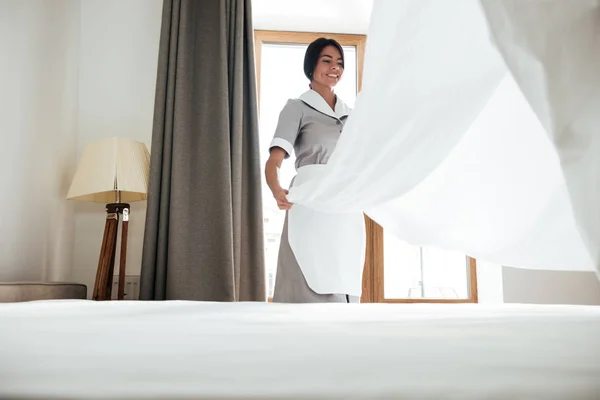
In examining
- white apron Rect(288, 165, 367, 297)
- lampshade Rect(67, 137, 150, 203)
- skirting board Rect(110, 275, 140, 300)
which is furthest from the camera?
skirting board Rect(110, 275, 140, 300)

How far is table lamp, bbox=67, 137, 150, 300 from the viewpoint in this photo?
252cm

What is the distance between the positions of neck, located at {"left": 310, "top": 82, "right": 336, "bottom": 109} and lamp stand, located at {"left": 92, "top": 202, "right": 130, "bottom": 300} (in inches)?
43.9

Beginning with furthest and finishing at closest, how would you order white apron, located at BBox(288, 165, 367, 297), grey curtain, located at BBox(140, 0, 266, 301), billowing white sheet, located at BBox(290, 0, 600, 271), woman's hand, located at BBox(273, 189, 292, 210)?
1. grey curtain, located at BBox(140, 0, 266, 301)
2. white apron, located at BBox(288, 165, 367, 297)
3. woman's hand, located at BBox(273, 189, 292, 210)
4. billowing white sheet, located at BBox(290, 0, 600, 271)

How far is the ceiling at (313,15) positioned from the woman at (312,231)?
139cm

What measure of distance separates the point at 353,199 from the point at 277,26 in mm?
2426

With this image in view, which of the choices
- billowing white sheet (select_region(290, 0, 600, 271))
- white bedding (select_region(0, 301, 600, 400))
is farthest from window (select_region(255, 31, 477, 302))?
white bedding (select_region(0, 301, 600, 400))

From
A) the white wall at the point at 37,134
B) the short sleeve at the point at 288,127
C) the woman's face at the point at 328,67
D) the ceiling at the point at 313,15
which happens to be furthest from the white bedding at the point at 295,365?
the ceiling at the point at 313,15

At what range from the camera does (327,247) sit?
1815mm

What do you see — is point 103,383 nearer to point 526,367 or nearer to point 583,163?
point 526,367

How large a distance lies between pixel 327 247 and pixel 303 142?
15.3 inches

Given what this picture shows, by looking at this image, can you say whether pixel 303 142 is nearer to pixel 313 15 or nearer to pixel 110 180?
pixel 110 180

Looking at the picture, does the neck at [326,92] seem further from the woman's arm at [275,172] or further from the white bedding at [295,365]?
the white bedding at [295,365]

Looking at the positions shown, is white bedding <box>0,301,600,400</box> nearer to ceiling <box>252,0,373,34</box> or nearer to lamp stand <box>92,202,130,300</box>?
lamp stand <box>92,202,130,300</box>

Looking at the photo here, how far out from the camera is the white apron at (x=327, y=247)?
180 centimetres
